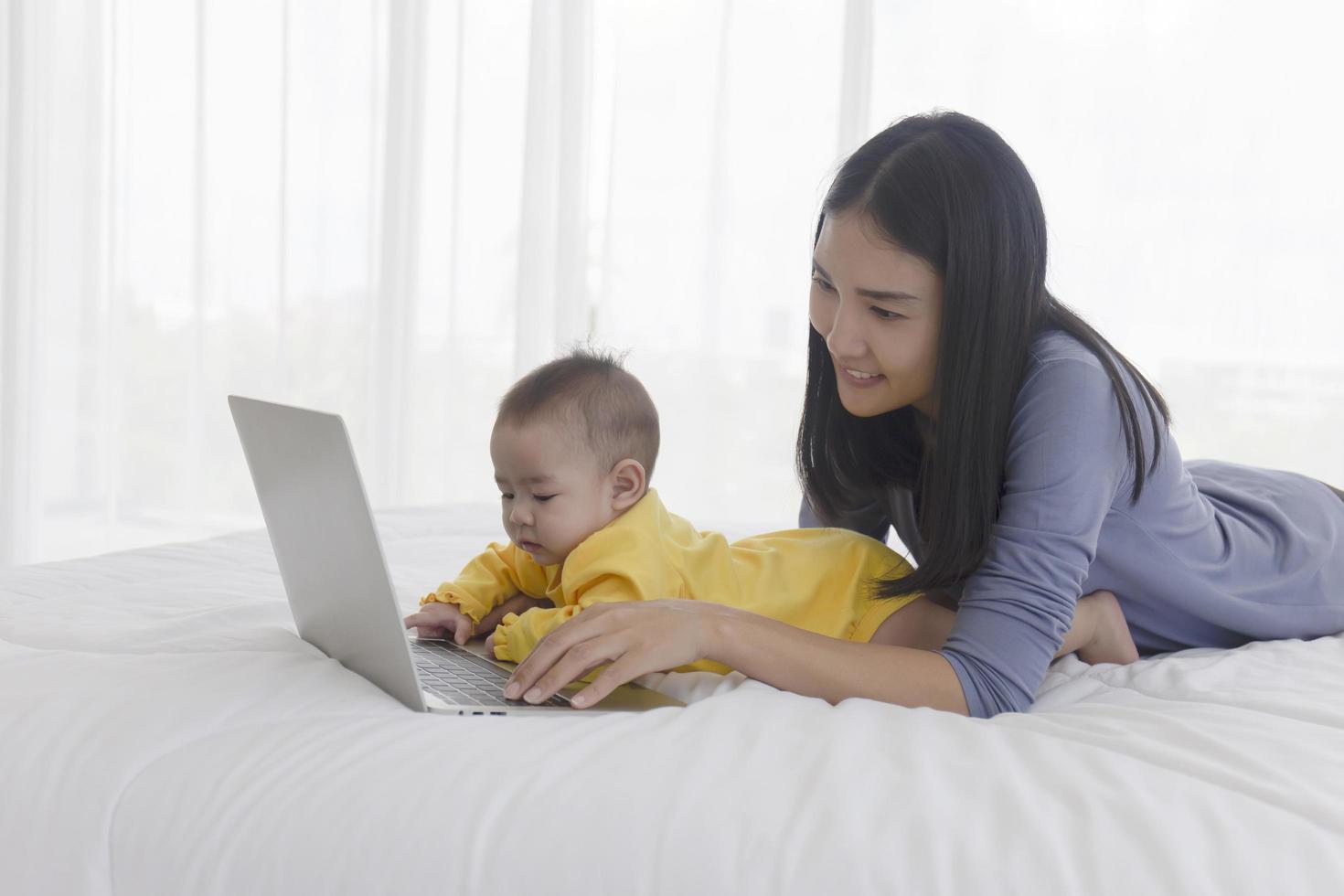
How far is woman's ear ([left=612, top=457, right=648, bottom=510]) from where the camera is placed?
47.1 inches

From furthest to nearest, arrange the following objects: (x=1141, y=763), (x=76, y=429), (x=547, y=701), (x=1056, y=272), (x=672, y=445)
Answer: (x=76, y=429) → (x=672, y=445) → (x=1056, y=272) → (x=547, y=701) → (x=1141, y=763)

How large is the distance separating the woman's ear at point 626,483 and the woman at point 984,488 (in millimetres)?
231

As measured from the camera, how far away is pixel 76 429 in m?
3.82

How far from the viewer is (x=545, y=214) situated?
3445 millimetres

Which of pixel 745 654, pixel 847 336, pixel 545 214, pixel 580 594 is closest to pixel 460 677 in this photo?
pixel 580 594

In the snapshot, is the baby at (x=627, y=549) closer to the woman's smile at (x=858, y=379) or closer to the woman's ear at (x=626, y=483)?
the woman's ear at (x=626, y=483)

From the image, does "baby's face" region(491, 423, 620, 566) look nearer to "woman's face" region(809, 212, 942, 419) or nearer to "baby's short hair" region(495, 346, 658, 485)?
"baby's short hair" region(495, 346, 658, 485)

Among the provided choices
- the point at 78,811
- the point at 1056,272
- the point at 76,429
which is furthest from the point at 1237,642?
the point at 76,429

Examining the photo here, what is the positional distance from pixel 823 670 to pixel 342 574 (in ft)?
1.29

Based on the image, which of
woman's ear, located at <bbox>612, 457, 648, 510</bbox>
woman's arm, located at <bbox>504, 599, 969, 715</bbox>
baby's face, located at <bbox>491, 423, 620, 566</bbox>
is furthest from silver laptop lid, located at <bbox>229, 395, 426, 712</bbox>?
woman's ear, located at <bbox>612, 457, 648, 510</bbox>

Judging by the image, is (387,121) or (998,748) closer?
(998,748)

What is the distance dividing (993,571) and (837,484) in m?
0.40

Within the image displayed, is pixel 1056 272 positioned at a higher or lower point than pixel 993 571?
higher

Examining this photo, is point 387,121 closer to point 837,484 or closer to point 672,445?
point 672,445
